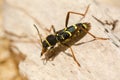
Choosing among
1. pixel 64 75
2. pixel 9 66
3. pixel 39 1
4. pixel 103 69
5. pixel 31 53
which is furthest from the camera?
pixel 9 66

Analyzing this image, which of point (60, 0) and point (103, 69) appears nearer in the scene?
point (103, 69)

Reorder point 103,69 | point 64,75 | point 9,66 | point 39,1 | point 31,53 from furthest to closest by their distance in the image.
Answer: point 9,66 < point 39,1 < point 31,53 < point 64,75 < point 103,69

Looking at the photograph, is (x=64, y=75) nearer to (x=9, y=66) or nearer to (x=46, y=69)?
(x=46, y=69)

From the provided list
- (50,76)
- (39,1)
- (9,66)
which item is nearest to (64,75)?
(50,76)

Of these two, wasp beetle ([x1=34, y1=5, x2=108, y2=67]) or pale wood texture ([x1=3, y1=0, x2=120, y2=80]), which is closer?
pale wood texture ([x1=3, y1=0, x2=120, y2=80])

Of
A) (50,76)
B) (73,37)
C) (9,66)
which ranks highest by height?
(73,37)

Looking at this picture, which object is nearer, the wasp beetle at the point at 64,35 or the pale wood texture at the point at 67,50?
the pale wood texture at the point at 67,50

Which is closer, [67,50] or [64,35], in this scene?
[64,35]

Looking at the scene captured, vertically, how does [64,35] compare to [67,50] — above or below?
above
